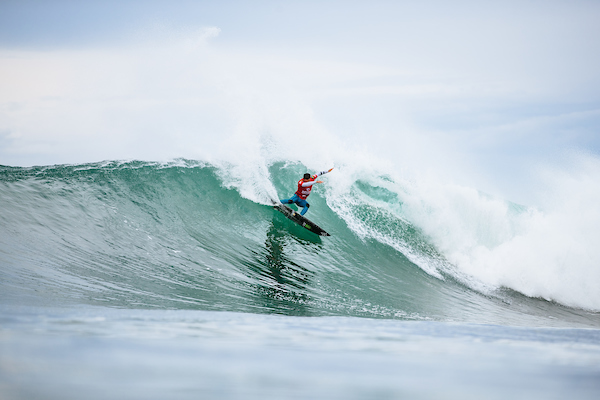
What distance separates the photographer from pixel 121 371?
2.43 m

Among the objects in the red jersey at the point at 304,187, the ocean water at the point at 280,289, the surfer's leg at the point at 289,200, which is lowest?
the ocean water at the point at 280,289

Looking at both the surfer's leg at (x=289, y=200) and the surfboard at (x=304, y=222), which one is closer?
the surfboard at (x=304, y=222)

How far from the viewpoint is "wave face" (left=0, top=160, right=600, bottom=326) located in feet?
18.7

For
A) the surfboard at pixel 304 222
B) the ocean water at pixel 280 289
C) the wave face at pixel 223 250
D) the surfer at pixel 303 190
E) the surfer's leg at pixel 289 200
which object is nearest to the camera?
the ocean water at pixel 280 289

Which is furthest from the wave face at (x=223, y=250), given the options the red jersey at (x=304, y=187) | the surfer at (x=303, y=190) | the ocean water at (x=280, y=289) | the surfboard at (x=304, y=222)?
the red jersey at (x=304, y=187)

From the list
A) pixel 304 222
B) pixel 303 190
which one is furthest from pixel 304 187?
pixel 304 222

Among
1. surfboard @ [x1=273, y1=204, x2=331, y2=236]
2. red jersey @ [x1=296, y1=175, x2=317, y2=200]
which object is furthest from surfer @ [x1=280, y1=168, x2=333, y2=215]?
surfboard @ [x1=273, y1=204, x2=331, y2=236]

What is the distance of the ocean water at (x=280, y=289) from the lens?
8.30 feet

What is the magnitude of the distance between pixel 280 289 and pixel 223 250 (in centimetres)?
187

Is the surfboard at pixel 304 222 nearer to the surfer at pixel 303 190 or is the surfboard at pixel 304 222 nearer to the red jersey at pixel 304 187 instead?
the surfer at pixel 303 190

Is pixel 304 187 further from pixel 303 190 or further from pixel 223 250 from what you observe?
pixel 223 250

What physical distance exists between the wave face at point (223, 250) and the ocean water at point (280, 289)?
0.15ft

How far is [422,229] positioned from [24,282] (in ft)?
28.3

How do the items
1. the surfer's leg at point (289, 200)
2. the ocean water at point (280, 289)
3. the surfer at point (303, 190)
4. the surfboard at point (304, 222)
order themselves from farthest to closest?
the surfer's leg at point (289, 200), the surfboard at point (304, 222), the surfer at point (303, 190), the ocean water at point (280, 289)
